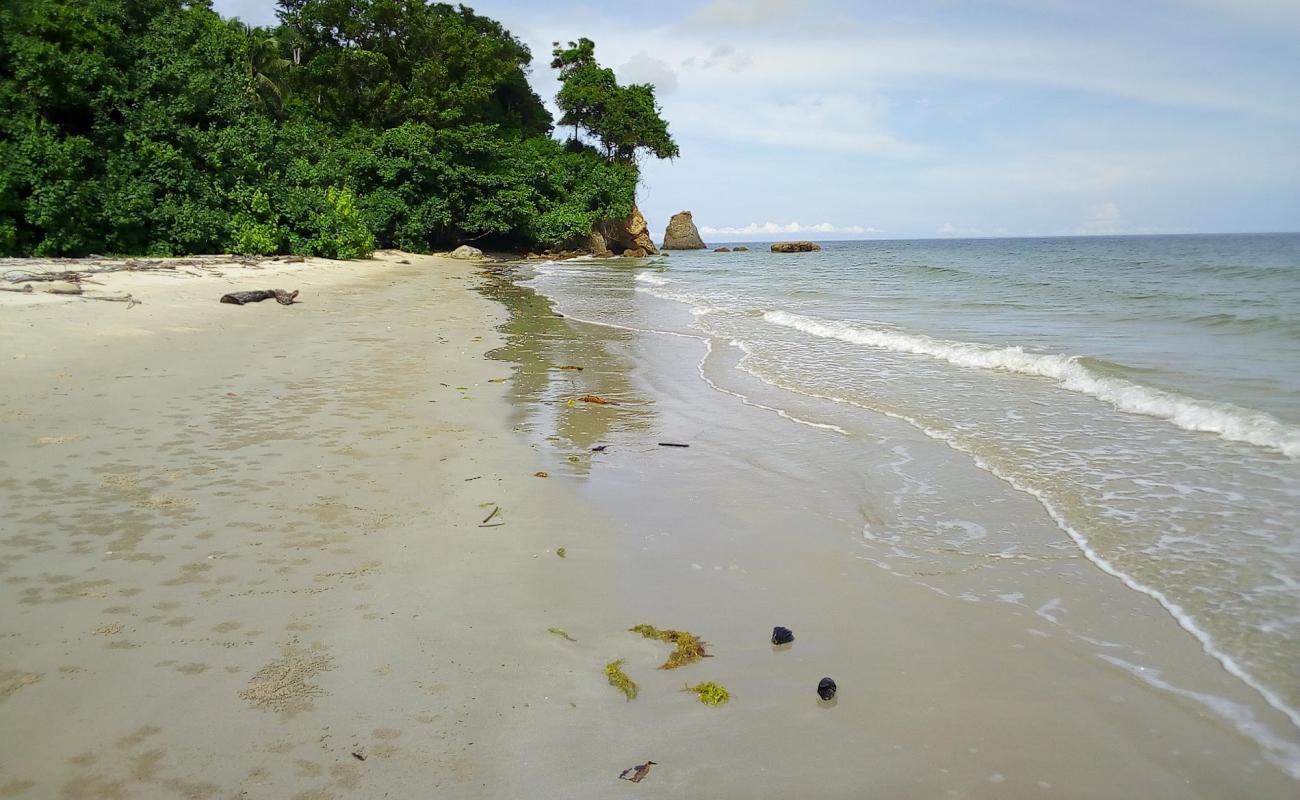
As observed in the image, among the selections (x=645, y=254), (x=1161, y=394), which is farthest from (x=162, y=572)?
(x=645, y=254)

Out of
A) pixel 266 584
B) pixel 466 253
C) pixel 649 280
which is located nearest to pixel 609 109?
pixel 466 253

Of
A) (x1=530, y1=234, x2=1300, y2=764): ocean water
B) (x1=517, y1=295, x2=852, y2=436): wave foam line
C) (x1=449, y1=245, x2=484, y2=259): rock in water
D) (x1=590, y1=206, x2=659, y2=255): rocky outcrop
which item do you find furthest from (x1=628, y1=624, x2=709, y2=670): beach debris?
(x1=590, y1=206, x2=659, y2=255): rocky outcrop

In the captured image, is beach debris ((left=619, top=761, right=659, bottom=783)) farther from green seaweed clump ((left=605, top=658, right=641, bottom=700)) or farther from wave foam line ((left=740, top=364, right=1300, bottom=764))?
wave foam line ((left=740, top=364, right=1300, bottom=764))

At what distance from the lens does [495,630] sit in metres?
2.93

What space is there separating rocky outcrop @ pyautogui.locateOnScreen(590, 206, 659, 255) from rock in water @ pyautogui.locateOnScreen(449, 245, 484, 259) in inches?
376

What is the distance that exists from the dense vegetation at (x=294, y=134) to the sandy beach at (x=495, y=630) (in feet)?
44.4

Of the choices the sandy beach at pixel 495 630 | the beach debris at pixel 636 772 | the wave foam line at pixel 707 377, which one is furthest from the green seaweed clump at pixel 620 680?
the wave foam line at pixel 707 377

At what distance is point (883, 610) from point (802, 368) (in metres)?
6.24

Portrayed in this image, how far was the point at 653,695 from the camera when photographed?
2.56 metres

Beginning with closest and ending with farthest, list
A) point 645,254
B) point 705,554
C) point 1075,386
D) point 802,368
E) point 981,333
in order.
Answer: point 705,554
point 1075,386
point 802,368
point 981,333
point 645,254

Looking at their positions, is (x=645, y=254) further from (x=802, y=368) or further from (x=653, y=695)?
(x=653, y=695)

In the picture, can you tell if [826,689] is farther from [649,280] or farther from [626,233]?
[626,233]

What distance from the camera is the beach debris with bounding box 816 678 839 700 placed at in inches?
101

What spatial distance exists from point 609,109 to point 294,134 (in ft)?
78.7
